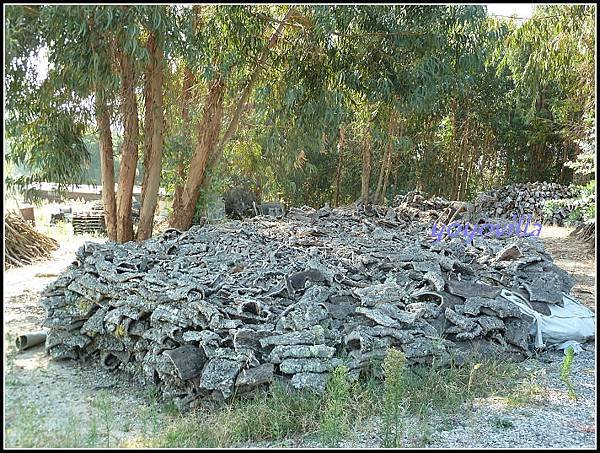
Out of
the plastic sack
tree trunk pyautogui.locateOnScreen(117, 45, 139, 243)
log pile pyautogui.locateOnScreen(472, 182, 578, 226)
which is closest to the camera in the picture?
the plastic sack

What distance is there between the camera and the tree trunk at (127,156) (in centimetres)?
618

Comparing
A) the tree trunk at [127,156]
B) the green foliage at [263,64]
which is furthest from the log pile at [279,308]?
the tree trunk at [127,156]

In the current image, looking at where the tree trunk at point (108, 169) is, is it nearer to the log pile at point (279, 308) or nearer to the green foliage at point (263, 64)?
the green foliage at point (263, 64)

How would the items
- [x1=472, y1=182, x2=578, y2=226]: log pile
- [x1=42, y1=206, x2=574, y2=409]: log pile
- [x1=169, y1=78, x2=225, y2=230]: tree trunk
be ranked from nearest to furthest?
[x1=42, y1=206, x2=574, y2=409]: log pile → [x1=169, y1=78, x2=225, y2=230]: tree trunk → [x1=472, y1=182, x2=578, y2=226]: log pile

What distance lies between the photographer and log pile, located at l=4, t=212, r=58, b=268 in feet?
26.0

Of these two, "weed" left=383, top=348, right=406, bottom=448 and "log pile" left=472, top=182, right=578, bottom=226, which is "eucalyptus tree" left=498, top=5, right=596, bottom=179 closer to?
"log pile" left=472, top=182, right=578, bottom=226

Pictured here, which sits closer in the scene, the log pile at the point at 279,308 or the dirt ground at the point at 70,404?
the dirt ground at the point at 70,404

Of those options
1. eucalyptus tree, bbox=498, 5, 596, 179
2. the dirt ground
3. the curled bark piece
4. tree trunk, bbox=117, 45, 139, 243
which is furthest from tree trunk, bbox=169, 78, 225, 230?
eucalyptus tree, bbox=498, 5, 596, 179

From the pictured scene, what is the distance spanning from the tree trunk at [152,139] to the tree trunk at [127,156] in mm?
164

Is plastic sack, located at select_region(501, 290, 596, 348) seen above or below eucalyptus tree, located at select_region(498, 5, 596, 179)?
below

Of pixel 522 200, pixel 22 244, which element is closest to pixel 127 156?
pixel 22 244

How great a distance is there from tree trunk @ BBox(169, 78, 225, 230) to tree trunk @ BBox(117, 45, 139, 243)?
86 cm

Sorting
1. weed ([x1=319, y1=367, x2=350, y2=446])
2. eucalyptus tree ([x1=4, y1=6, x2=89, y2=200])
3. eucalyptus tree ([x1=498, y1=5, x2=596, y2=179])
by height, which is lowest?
weed ([x1=319, y1=367, x2=350, y2=446])

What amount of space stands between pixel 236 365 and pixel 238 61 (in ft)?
13.2
